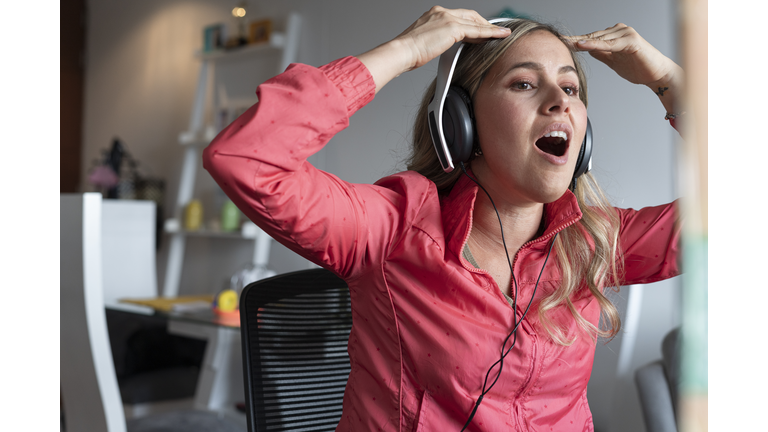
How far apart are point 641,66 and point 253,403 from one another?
0.67m

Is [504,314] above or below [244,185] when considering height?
below

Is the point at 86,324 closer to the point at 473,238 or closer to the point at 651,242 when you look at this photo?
the point at 473,238

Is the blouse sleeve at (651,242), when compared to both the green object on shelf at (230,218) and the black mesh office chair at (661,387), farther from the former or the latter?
the green object on shelf at (230,218)

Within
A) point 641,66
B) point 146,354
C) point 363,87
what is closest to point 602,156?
point 641,66

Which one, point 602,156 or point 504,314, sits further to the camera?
point 602,156

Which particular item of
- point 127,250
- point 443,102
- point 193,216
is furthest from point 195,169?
point 443,102

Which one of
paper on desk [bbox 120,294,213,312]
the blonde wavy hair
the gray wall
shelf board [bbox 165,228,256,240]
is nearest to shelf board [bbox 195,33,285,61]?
the gray wall

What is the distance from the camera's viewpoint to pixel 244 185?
52 centimetres

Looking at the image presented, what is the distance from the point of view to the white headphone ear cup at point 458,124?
0.67 m

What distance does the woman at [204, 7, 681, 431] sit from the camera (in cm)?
59

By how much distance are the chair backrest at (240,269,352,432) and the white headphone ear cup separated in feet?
0.98

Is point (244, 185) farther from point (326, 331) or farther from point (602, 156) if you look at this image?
point (602, 156)
